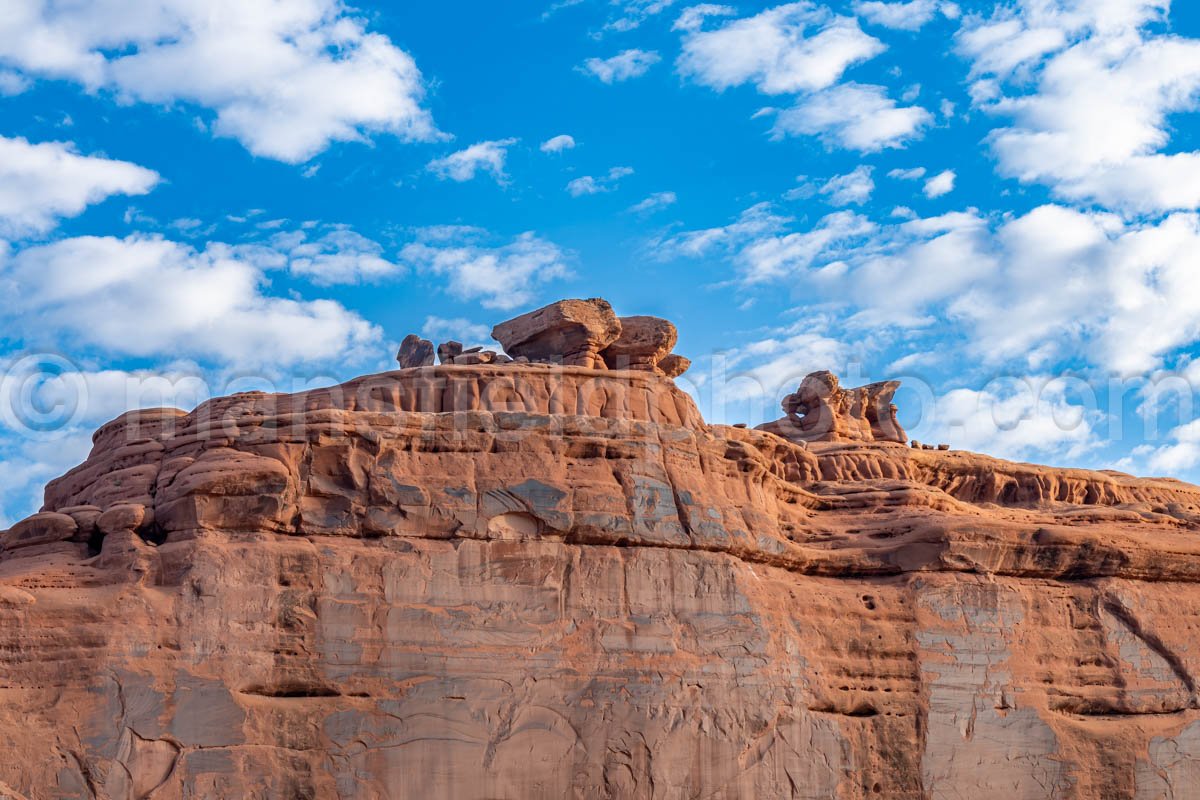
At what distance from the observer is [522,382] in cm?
3409

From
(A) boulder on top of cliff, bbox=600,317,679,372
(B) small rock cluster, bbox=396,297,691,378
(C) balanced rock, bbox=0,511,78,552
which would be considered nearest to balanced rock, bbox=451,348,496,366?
(B) small rock cluster, bbox=396,297,691,378

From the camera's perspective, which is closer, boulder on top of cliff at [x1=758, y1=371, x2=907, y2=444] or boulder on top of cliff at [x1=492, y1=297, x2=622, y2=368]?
boulder on top of cliff at [x1=492, y1=297, x2=622, y2=368]

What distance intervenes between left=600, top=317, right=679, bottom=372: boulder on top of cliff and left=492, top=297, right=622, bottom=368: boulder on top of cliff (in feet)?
2.16

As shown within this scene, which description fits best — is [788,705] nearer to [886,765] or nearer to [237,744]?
[886,765]

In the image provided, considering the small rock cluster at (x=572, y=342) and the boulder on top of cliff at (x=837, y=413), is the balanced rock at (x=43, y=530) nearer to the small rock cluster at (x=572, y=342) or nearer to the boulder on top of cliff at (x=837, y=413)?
the small rock cluster at (x=572, y=342)

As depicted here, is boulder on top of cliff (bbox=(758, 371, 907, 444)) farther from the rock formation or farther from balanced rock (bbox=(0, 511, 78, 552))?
balanced rock (bbox=(0, 511, 78, 552))

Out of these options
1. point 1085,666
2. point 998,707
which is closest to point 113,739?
point 998,707

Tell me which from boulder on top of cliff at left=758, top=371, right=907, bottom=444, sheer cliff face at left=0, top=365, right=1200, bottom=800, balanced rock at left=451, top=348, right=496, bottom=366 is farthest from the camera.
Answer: boulder on top of cliff at left=758, top=371, right=907, bottom=444

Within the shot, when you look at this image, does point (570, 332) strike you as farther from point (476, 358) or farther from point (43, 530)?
point (43, 530)

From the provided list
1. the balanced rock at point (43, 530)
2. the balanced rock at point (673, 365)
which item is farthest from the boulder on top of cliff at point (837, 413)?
the balanced rock at point (43, 530)

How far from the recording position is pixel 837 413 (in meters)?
46.2

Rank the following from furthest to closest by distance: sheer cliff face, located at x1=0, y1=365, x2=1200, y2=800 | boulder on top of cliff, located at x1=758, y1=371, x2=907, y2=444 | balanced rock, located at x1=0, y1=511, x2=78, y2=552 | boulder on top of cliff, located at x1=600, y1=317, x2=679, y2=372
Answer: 1. boulder on top of cliff, located at x1=758, y1=371, x2=907, y2=444
2. boulder on top of cliff, located at x1=600, y1=317, x2=679, y2=372
3. balanced rock, located at x1=0, y1=511, x2=78, y2=552
4. sheer cliff face, located at x1=0, y1=365, x2=1200, y2=800

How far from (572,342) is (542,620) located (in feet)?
24.7

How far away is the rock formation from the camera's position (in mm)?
29359
